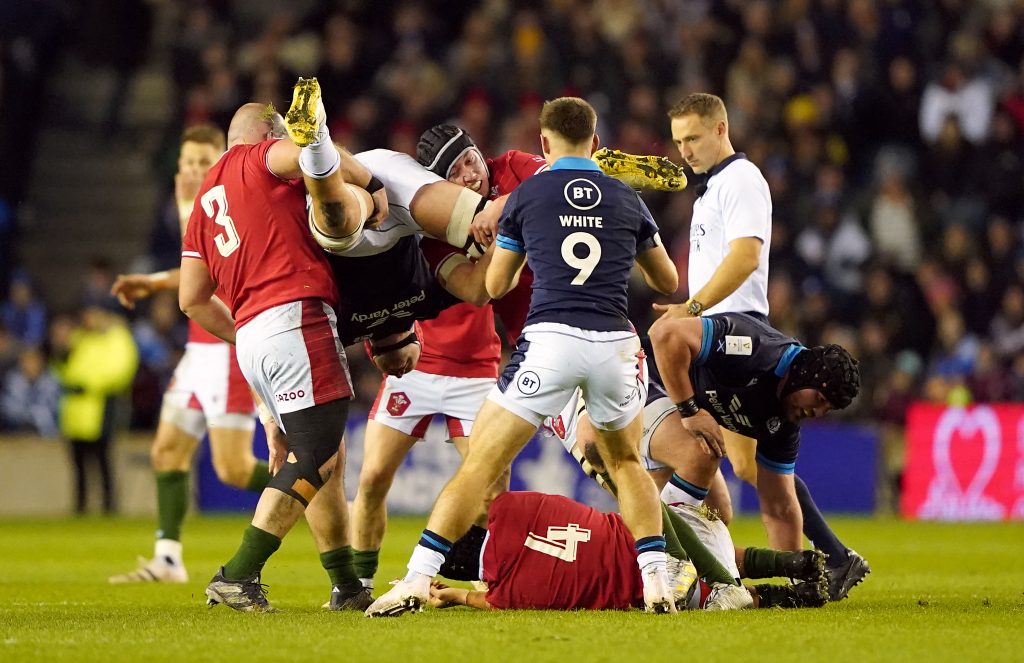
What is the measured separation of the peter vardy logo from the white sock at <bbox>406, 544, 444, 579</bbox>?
5.18 feet

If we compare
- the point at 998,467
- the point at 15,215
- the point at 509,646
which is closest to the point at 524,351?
the point at 509,646

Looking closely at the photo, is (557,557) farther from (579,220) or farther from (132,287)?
(132,287)

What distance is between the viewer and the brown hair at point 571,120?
6.61m

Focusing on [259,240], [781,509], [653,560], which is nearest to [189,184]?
[259,240]

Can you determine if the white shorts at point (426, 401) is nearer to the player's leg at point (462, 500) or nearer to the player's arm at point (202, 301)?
the player's arm at point (202, 301)

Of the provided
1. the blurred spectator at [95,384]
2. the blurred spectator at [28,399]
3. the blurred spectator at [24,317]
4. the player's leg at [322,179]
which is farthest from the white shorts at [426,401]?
the blurred spectator at [24,317]

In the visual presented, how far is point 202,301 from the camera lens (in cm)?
736

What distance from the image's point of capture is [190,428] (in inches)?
382

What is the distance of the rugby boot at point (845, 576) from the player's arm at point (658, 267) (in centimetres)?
187

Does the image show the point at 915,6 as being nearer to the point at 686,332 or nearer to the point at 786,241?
the point at 786,241

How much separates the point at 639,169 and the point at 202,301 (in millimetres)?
2190

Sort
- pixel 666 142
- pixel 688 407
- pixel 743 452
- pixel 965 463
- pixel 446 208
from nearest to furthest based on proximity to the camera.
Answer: pixel 446 208 < pixel 688 407 < pixel 743 452 < pixel 965 463 < pixel 666 142

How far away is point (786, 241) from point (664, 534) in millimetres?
11300

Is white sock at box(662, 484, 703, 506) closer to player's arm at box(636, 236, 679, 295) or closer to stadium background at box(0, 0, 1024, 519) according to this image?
player's arm at box(636, 236, 679, 295)
